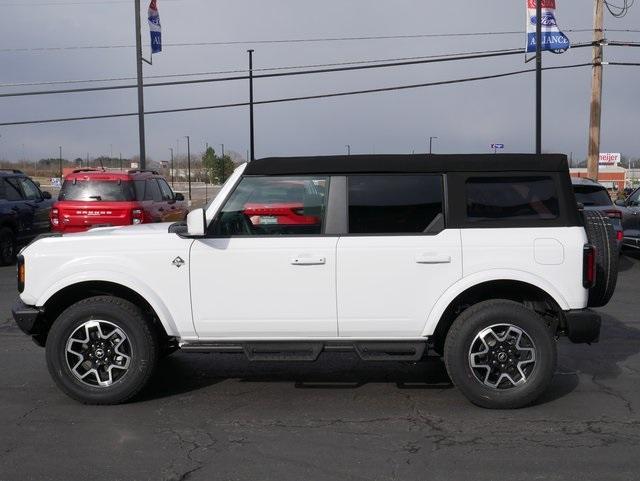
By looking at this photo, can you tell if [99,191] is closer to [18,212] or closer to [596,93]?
[18,212]

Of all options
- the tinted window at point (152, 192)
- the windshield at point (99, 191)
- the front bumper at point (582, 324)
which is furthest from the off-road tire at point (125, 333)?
the tinted window at point (152, 192)

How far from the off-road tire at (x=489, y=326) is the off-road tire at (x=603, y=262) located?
63cm

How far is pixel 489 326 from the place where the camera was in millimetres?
5375

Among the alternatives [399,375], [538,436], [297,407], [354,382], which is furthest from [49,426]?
[538,436]

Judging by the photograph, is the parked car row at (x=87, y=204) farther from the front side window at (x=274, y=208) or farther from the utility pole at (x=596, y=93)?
the utility pole at (x=596, y=93)

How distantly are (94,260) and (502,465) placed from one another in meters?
3.19

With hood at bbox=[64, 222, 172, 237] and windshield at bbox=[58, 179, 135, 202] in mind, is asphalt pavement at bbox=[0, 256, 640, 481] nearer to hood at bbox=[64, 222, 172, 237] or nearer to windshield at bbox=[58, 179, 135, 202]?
hood at bbox=[64, 222, 172, 237]

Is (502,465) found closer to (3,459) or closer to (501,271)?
(501,271)

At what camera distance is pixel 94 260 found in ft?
18.0

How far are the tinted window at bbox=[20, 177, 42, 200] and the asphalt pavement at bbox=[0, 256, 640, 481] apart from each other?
32.7ft

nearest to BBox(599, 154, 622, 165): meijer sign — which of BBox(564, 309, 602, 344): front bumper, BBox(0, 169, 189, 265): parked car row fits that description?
BBox(0, 169, 189, 265): parked car row

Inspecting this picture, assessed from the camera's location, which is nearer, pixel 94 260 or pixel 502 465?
pixel 502 465

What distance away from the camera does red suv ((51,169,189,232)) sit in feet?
45.7

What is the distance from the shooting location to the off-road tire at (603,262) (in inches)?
224
